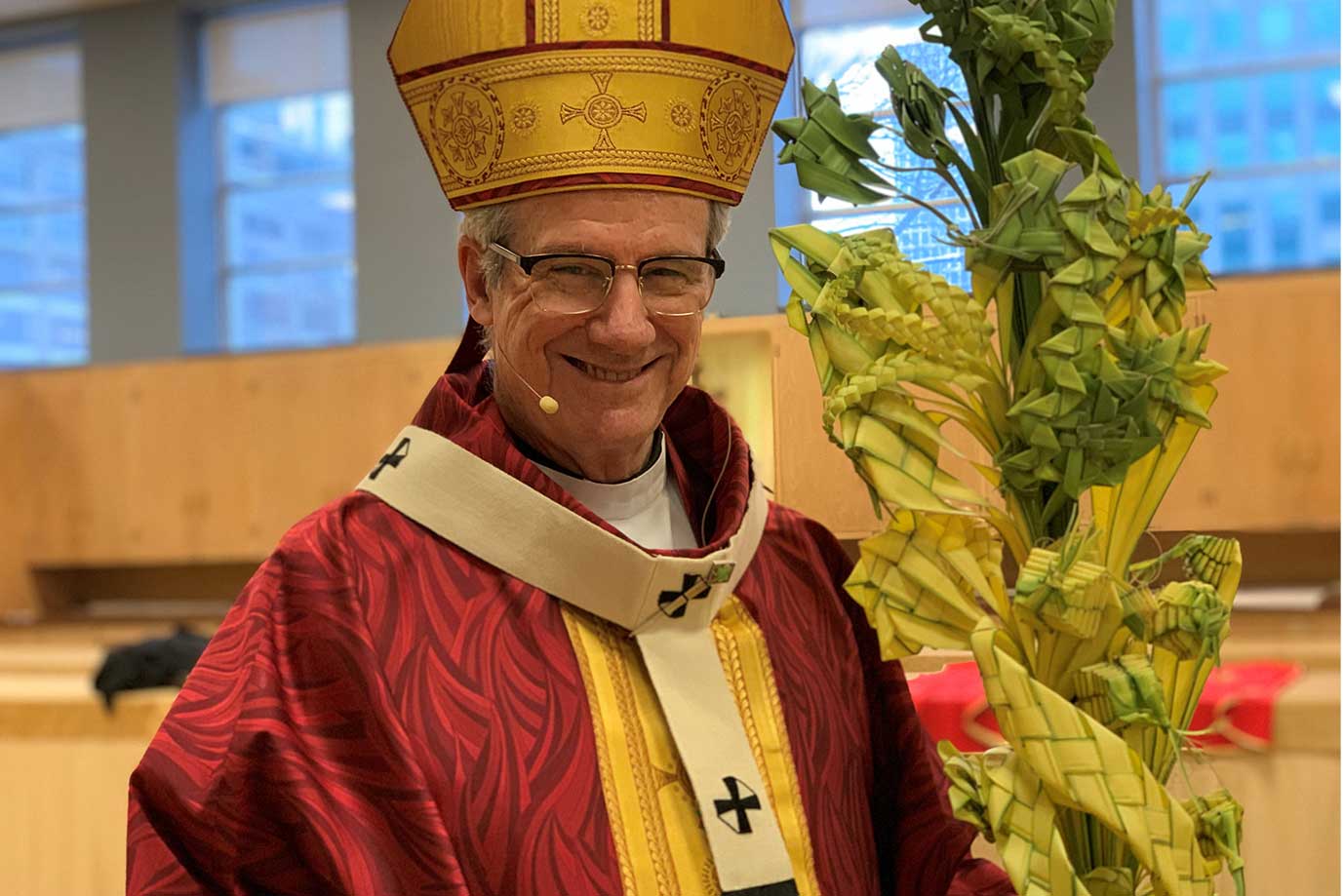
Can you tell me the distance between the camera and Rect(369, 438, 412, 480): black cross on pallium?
1453mm

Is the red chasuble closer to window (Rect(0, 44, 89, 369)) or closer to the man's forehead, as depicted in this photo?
the man's forehead

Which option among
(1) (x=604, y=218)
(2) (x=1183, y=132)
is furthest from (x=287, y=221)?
(1) (x=604, y=218)

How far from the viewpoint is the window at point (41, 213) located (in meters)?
8.75

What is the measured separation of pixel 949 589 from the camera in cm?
114

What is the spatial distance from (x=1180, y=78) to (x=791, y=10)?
17.3 feet

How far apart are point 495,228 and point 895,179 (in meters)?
0.40

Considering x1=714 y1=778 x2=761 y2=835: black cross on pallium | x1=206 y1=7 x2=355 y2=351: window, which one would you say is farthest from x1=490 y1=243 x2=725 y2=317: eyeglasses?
x1=206 y1=7 x2=355 y2=351: window

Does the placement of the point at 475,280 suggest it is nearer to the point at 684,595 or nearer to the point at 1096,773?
the point at 684,595

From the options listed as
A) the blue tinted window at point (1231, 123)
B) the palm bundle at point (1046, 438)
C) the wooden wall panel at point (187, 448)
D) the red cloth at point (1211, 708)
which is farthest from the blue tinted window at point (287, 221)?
the palm bundle at point (1046, 438)

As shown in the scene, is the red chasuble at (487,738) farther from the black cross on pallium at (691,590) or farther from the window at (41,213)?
the window at (41,213)

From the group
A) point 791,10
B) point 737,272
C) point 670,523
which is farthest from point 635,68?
point 791,10

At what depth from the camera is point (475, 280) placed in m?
1.50

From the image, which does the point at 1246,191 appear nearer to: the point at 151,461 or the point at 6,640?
the point at 151,461

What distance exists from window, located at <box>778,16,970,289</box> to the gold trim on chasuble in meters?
0.42
